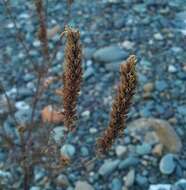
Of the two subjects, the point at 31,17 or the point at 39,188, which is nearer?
the point at 39,188

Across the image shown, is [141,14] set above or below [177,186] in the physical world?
above

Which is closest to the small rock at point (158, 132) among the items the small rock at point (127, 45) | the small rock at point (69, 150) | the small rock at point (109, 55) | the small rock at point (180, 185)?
the small rock at point (180, 185)

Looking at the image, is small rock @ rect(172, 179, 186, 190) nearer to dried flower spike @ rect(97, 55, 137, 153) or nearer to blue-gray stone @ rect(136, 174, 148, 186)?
blue-gray stone @ rect(136, 174, 148, 186)

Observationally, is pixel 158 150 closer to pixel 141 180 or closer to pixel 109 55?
pixel 141 180

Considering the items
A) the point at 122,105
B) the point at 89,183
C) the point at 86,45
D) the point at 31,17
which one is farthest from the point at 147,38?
the point at 122,105

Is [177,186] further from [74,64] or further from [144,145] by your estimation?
[74,64]

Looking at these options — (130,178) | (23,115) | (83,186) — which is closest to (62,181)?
(83,186)

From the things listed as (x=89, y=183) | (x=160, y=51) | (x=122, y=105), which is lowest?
(x=89, y=183)

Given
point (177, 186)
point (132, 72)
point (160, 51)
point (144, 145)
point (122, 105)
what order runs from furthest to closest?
point (160, 51) < point (144, 145) < point (177, 186) < point (122, 105) < point (132, 72)
